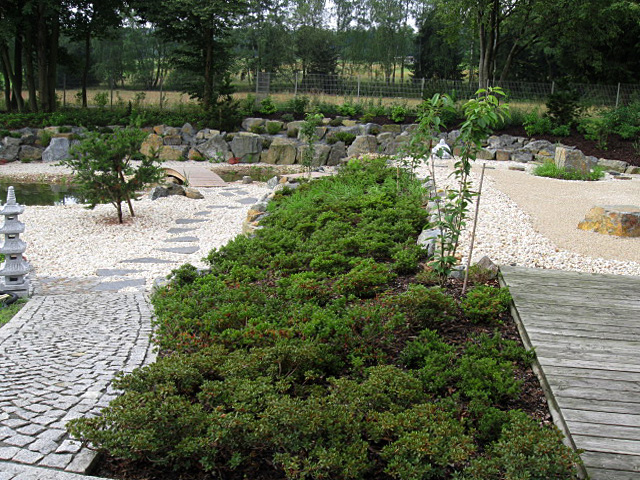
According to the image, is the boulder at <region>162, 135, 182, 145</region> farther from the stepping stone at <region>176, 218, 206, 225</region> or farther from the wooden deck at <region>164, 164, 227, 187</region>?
the stepping stone at <region>176, 218, 206, 225</region>

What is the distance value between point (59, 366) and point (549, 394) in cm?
275

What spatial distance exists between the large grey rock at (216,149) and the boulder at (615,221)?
11.7 m

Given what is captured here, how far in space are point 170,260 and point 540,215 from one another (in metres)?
4.60

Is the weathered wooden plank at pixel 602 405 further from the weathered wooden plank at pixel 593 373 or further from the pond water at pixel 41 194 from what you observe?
the pond water at pixel 41 194

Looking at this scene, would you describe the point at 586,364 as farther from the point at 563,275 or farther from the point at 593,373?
the point at 563,275

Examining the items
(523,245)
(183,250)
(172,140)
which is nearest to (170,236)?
(183,250)

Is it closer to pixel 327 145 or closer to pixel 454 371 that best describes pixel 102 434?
pixel 454 371

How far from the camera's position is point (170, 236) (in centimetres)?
769

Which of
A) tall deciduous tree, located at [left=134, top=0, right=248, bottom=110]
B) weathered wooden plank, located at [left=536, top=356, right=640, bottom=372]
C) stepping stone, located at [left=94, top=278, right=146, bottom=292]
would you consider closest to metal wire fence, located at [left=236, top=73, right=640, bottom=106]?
tall deciduous tree, located at [left=134, top=0, right=248, bottom=110]

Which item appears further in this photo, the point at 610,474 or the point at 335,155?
the point at 335,155

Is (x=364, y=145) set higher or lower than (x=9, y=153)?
higher

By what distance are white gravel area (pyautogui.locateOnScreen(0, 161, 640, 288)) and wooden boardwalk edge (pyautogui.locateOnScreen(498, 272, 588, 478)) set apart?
48.8 inches

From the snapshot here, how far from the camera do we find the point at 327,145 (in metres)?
15.5

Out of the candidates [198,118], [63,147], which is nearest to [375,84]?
[198,118]
